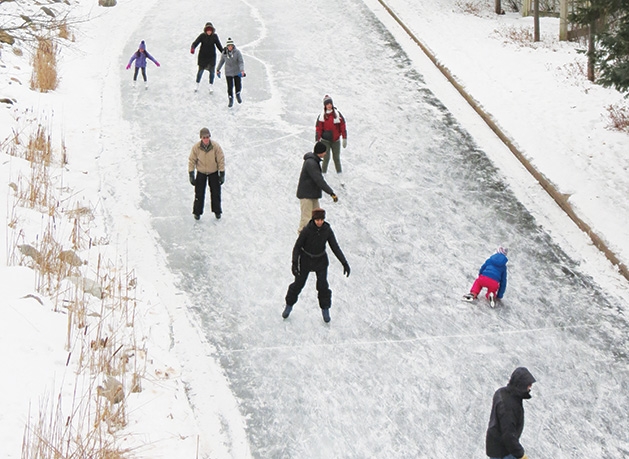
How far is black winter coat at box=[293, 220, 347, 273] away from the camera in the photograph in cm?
971

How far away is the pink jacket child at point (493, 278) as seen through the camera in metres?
10.7

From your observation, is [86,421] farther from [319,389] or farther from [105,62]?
[105,62]

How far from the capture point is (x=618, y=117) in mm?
15898

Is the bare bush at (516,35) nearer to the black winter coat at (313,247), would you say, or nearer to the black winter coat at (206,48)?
the black winter coat at (206,48)

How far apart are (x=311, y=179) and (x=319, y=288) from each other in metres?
2.08

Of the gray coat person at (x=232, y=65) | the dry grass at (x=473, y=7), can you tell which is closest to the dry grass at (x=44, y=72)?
the gray coat person at (x=232, y=65)

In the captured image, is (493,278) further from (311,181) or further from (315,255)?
(311,181)

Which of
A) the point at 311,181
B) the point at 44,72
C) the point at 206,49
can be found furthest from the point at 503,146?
the point at 44,72

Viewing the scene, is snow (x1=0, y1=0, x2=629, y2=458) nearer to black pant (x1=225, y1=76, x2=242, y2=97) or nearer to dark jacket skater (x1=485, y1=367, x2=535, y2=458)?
black pant (x1=225, y1=76, x2=242, y2=97)

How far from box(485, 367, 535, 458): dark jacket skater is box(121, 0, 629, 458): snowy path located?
1265mm

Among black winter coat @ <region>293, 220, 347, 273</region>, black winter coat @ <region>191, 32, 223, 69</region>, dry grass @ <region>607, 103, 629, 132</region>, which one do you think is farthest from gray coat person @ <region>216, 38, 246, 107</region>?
black winter coat @ <region>293, 220, 347, 273</region>

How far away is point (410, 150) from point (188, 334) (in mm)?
7141

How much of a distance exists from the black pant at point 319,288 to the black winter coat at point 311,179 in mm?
Result: 1787

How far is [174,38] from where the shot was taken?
2223cm
